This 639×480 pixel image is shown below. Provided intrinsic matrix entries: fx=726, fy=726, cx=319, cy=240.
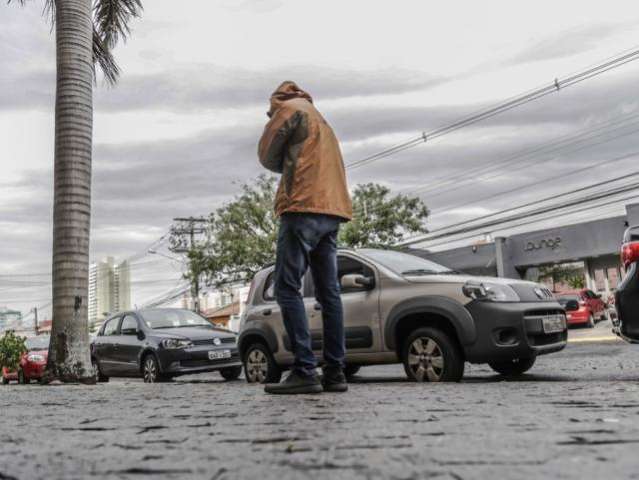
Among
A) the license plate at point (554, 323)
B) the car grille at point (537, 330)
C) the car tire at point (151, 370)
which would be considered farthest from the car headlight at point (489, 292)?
the car tire at point (151, 370)

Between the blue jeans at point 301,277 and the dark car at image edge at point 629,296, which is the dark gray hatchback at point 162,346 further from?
the dark car at image edge at point 629,296

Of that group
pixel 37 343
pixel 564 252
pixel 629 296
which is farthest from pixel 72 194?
pixel 564 252

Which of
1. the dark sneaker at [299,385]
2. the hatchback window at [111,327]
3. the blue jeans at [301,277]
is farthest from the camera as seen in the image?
the hatchback window at [111,327]

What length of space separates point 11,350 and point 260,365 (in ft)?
37.4

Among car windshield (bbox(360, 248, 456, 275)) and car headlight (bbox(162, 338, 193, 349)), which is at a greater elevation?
car windshield (bbox(360, 248, 456, 275))

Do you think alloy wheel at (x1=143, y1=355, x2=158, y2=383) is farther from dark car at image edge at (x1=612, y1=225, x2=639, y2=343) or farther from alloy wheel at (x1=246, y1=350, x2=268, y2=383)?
dark car at image edge at (x1=612, y1=225, x2=639, y2=343)

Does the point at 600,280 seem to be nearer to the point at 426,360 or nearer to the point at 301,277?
the point at 426,360

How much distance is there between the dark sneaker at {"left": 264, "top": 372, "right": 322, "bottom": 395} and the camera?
4633mm

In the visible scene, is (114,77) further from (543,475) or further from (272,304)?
(543,475)

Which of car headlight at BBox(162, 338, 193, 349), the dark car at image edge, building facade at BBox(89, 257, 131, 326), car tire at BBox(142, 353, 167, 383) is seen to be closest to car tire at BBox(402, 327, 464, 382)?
the dark car at image edge

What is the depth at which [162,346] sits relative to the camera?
11.8 m

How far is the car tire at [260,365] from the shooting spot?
8391mm

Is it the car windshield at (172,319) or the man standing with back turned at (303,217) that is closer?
the man standing with back turned at (303,217)

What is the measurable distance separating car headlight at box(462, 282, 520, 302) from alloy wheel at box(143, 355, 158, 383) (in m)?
6.62
